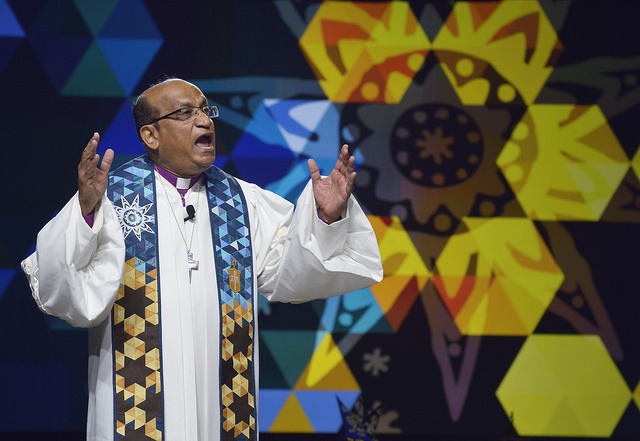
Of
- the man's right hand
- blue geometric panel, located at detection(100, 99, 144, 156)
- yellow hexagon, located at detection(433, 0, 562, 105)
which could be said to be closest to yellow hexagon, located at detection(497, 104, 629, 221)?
yellow hexagon, located at detection(433, 0, 562, 105)

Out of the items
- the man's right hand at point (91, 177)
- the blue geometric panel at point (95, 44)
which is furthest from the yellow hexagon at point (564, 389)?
the man's right hand at point (91, 177)

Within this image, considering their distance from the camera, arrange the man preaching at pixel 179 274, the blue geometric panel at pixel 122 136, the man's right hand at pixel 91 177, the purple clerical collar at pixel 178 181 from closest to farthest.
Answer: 1. the man's right hand at pixel 91 177
2. the man preaching at pixel 179 274
3. the purple clerical collar at pixel 178 181
4. the blue geometric panel at pixel 122 136

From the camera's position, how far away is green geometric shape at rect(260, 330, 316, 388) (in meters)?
4.57

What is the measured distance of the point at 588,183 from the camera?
4.70 m

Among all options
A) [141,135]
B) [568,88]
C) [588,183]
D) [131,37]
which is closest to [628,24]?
[568,88]

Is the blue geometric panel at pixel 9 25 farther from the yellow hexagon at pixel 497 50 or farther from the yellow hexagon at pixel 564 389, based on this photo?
the yellow hexagon at pixel 564 389

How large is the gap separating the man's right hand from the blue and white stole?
32cm

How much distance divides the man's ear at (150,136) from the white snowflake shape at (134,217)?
0.61ft

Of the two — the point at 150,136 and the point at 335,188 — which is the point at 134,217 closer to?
the point at 150,136

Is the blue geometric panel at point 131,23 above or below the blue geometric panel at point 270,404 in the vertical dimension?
above

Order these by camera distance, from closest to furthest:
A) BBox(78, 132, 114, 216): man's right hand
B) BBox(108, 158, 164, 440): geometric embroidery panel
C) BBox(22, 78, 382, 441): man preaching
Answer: BBox(78, 132, 114, 216): man's right hand
BBox(22, 78, 382, 441): man preaching
BBox(108, 158, 164, 440): geometric embroidery panel

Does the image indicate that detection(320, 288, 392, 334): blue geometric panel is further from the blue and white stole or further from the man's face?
the man's face

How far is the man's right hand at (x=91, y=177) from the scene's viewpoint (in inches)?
88.1

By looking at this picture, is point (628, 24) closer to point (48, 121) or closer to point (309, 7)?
point (309, 7)
